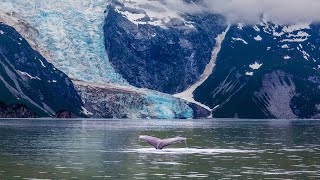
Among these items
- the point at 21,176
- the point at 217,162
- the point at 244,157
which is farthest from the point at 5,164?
the point at 244,157

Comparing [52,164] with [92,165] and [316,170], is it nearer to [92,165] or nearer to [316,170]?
[92,165]

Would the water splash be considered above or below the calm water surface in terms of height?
above

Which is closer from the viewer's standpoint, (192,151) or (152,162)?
(152,162)

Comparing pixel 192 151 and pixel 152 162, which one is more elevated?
pixel 192 151

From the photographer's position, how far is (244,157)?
3499 inches

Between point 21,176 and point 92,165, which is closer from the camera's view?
point 21,176

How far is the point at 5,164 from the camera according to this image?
74.8 metres

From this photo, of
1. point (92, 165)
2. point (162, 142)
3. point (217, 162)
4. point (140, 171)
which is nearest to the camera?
point (140, 171)

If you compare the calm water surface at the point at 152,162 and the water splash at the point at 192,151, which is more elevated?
the water splash at the point at 192,151

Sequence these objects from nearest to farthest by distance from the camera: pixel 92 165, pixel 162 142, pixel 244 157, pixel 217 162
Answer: pixel 92 165
pixel 217 162
pixel 244 157
pixel 162 142

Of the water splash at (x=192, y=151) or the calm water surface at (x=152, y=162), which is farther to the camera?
the water splash at (x=192, y=151)

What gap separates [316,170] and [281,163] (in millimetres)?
9103

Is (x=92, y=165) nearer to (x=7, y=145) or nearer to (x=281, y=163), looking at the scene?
(x=281, y=163)

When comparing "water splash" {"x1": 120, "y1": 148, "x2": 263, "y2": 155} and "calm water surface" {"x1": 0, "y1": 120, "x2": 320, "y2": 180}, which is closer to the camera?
"calm water surface" {"x1": 0, "y1": 120, "x2": 320, "y2": 180}
